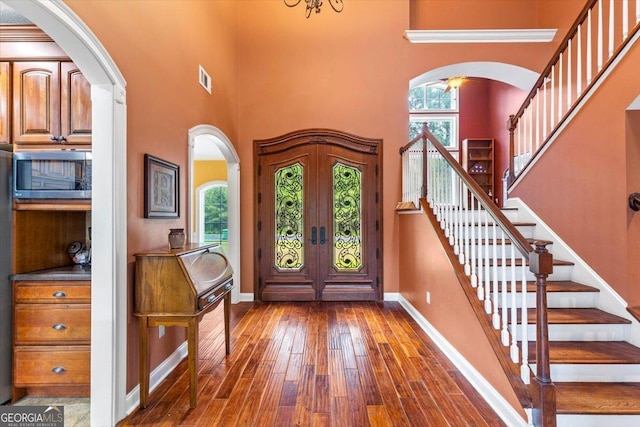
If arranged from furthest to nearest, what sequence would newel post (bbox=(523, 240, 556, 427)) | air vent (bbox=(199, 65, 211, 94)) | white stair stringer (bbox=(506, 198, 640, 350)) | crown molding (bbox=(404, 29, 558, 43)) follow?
crown molding (bbox=(404, 29, 558, 43)) → air vent (bbox=(199, 65, 211, 94)) → white stair stringer (bbox=(506, 198, 640, 350)) → newel post (bbox=(523, 240, 556, 427))

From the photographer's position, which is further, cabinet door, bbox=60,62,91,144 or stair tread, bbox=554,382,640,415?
cabinet door, bbox=60,62,91,144

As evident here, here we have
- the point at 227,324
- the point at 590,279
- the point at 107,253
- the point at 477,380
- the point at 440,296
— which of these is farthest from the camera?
the point at 440,296

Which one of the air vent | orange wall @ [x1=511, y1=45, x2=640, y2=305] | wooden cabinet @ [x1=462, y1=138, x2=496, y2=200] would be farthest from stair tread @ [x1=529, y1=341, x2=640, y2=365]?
wooden cabinet @ [x1=462, y1=138, x2=496, y2=200]

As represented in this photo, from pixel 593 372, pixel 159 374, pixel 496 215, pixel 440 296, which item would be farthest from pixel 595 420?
pixel 159 374

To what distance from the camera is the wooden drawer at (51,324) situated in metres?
2.26

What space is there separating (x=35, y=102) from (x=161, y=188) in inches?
40.5

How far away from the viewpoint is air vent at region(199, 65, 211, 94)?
3625mm

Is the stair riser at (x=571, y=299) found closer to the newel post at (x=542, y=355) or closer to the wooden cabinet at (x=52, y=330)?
the newel post at (x=542, y=355)

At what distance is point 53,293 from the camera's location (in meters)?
2.26

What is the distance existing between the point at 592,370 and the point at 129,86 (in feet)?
12.7

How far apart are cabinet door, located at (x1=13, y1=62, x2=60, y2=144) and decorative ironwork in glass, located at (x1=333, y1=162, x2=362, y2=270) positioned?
356 centimetres

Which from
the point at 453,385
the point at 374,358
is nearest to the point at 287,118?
the point at 374,358

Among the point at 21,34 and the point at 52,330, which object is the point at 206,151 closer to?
the point at 21,34

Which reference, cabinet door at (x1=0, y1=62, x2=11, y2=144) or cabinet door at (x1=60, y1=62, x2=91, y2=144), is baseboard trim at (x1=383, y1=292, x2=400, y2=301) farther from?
cabinet door at (x1=0, y1=62, x2=11, y2=144)
